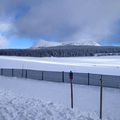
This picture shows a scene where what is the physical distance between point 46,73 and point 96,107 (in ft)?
69.8

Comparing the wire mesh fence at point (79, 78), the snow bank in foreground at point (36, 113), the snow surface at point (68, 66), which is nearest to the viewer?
the snow bank in foreground at point (36, 113)

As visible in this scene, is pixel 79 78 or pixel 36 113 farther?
pixel 79 78

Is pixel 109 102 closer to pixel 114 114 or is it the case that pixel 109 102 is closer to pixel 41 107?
pixel 114 114

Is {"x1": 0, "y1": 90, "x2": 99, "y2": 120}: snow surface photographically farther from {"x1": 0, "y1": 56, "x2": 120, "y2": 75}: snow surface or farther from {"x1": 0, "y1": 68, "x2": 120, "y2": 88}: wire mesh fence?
{"x1": 0, "y1": 56, "x2": 120, "y2": 75}: snow surface

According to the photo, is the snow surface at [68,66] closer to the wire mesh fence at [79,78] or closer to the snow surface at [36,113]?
the wire mesh fence at [79,78]

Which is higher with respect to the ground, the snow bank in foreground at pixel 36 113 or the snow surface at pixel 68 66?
the snow bank in foreground at pixel 36 113

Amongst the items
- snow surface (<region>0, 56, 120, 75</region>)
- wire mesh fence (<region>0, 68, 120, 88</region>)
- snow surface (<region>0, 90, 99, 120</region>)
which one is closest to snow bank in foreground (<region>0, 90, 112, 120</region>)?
snow surface (<region>0, 90, 99, 120</region>)

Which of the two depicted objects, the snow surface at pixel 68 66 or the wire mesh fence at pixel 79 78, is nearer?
the wire mesh fence at pixel 79 78

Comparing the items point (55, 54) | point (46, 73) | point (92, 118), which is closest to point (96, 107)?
point (92, 118)

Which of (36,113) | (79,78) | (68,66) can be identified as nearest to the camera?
(36,113)

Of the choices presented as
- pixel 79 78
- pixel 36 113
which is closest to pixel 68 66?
pixel 79 78

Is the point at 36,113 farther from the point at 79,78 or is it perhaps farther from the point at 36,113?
the point at 79,78

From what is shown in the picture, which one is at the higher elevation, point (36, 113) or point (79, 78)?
point (36, 113)

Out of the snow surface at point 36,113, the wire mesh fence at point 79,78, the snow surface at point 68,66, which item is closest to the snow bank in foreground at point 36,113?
the snow surface at point 36,113
